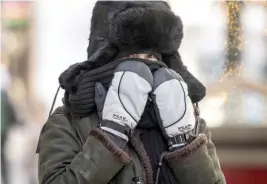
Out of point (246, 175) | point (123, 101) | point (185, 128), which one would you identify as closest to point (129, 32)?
point (123, 101)

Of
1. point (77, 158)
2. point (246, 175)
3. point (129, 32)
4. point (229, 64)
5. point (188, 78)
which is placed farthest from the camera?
point (246, 175)

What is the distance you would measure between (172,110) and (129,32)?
0.90 ft

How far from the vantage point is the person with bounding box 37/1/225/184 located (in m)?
1.80

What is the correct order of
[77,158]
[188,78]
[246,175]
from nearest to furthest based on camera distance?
[77,158]
[188,78]
[246,175]

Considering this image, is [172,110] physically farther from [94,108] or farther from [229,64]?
[229,64]

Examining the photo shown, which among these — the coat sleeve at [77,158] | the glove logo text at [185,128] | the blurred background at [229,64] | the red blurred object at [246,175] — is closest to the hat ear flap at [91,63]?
the coat sleeve at [77,158]

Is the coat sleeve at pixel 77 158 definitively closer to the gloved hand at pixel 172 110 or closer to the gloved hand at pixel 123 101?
the gloved hand at pixel 123 101

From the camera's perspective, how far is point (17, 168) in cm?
670

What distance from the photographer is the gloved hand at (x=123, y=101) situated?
1.80 m

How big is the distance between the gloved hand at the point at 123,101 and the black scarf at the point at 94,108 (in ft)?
0.12

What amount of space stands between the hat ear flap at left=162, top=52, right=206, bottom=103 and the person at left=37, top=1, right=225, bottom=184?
6 cm

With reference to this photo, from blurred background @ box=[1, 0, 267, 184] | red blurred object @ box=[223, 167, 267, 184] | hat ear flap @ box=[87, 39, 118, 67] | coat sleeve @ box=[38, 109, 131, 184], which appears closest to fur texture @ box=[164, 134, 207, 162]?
coat sleeve @ box=[38, 109, 131, 184]

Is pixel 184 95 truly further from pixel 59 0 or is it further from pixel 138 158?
pixel 59 0

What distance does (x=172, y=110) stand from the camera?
1847 mm
